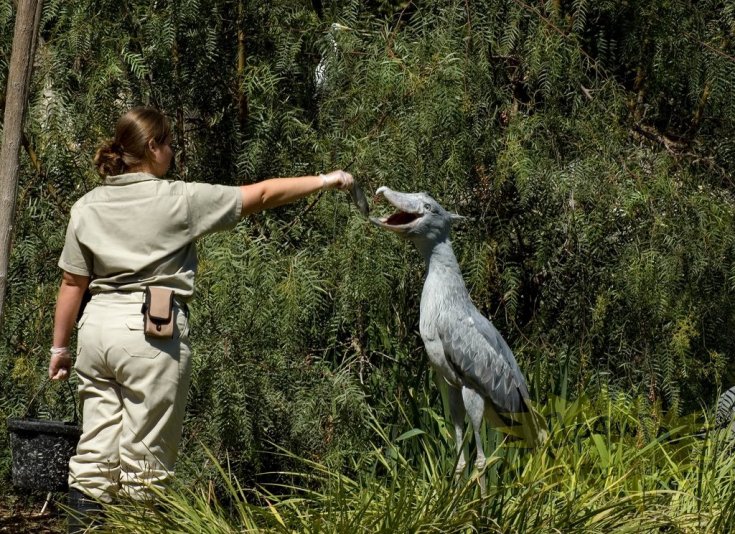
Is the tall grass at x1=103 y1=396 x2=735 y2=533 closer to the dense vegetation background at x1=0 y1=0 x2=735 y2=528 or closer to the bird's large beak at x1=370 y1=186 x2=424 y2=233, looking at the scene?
the dense vegetation background at x1=0 y1=0 x2=735 y2=528

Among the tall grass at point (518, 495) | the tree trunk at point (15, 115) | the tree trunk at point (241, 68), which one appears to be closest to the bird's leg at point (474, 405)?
the tall grass at point (518, 495)

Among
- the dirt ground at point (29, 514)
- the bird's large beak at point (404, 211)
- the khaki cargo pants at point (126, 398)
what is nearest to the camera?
the khaki cargo pants at point (126, 398)

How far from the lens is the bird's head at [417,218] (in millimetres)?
3826

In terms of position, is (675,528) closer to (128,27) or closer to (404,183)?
(404,183)

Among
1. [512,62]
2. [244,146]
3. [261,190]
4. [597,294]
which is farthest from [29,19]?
[597,294]

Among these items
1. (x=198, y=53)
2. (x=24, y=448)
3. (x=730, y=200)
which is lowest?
(x=24, y=448)

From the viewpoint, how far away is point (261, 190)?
3.70m

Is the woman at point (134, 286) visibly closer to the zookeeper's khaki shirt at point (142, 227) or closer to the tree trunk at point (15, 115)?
the zookeeper's khaki shirt at point (142, 227)

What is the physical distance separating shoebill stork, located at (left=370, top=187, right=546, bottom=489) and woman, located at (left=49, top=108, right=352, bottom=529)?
12.6 inches

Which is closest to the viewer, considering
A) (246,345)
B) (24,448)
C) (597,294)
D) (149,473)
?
(149,473)

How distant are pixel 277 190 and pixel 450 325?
0.78 meters

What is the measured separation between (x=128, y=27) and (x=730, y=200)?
2925 millimetres

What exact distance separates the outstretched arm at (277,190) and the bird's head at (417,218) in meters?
0.23

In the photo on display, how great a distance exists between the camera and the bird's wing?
3930 millimetres
